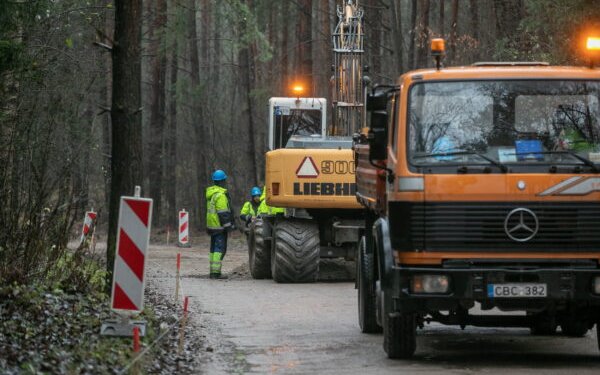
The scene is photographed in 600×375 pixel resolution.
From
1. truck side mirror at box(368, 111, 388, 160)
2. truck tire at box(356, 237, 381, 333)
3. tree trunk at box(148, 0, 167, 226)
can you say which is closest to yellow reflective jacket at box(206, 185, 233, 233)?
truck tire at box(356, 237, 381, 333)

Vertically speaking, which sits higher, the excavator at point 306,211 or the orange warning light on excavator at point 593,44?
the orange warning light on excavator at point 593,44

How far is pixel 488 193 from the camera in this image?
1158 centimetres

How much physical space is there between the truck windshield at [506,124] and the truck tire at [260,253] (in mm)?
12662

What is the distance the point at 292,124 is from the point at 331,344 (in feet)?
46.7

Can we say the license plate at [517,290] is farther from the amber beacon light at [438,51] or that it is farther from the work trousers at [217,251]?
the work trousers at [217,251]

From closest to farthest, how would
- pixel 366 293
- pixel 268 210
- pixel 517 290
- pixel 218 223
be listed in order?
pixel 517 290
pixel 366 293
pixel 268 210
pixel 218 223

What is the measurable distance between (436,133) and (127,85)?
4.84m

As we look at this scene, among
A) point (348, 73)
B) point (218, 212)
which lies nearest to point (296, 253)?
point (218, 212)

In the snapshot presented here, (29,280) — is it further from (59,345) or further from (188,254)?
(188,254)

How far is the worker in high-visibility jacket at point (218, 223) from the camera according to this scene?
82.4 ft

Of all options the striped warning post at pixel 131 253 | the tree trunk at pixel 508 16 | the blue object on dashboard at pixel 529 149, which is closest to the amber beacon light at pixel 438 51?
the blue object on dashboard at pixel 529 149

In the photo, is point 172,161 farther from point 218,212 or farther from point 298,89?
point 218,212

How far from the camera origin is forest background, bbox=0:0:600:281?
1501 centimetres

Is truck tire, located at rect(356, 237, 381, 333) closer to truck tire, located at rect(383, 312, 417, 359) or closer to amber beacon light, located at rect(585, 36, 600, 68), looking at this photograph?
truck tire, located at rect(383, 312, 417, 359)
